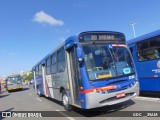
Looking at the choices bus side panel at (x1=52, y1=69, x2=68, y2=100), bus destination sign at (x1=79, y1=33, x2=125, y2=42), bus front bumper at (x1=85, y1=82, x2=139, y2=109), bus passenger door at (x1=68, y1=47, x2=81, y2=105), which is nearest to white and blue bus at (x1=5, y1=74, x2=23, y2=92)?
bus side panel at (x1=52, y1=69, x2=68, y2=100)

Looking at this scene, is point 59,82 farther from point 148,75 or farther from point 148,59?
point 148,59

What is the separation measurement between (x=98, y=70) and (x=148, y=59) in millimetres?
3990

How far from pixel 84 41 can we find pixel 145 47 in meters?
4.15

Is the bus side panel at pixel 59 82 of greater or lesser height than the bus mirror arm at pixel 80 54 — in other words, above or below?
below

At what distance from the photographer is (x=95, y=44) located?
8.55 m

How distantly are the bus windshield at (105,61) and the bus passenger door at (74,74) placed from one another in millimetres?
529

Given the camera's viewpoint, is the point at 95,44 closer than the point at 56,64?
Yes

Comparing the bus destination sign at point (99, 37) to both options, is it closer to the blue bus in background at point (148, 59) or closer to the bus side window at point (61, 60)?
the bus side window at point (61, 60)

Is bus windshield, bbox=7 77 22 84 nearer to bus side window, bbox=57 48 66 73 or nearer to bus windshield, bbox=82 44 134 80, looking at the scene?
bus side window, bbox=57 48 66 73

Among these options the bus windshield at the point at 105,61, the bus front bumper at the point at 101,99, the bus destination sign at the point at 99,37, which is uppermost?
the bus destination sign at the point at 99,37

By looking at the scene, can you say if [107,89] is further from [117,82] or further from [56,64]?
[56,64]

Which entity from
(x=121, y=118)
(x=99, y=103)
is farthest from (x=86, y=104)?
(x=121, y=118)

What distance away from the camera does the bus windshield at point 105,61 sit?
818 centimetres

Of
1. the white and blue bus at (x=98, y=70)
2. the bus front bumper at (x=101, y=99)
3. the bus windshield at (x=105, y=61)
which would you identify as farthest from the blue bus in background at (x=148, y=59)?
the bus front bumper at (x=101, y=99)
